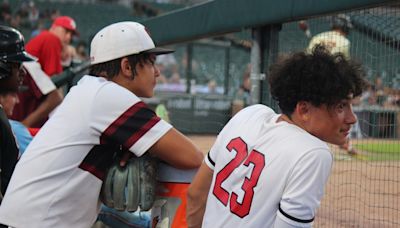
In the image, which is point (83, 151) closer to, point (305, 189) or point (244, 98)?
point (305, 189)

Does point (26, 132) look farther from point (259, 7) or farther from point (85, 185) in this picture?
point (259, 7)

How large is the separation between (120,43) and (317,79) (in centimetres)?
107

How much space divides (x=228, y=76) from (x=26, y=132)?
358 inches

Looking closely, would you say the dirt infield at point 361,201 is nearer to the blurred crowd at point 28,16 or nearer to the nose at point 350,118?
the nose at point 350,118

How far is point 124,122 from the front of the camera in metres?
2.53

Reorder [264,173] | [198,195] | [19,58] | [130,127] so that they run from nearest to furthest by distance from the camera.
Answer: [264,173]
[198,195]
[130,127]
[19,58]

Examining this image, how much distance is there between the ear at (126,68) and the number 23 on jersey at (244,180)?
2.61ft

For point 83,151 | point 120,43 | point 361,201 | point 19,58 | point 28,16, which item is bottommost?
point 361,201

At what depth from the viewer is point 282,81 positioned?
2084mm

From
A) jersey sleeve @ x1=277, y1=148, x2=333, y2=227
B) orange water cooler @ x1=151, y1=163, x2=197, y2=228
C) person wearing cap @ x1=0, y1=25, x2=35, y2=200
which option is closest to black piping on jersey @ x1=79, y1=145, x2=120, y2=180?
orange water cooler @ x1=151, y1=163, x2=197, y2=228

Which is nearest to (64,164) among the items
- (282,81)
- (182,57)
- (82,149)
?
(82,149)

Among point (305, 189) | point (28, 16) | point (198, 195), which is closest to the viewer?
point (305, 189)

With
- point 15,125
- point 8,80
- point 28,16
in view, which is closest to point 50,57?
point 15,125

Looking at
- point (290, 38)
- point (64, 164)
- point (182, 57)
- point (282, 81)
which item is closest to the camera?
point (282, 81)
